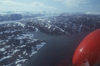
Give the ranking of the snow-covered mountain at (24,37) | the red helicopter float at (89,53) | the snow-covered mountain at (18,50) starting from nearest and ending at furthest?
the red helicopter float at (89,53) → the snow-covered mountain at (18,50) → the snow-covered mountain at (24,37)

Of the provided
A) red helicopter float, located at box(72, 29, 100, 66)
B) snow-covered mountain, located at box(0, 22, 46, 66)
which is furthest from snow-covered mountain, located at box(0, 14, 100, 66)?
red helicopter float, located at box(72, 29, 100, 66)

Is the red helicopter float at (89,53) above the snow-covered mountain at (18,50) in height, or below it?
above

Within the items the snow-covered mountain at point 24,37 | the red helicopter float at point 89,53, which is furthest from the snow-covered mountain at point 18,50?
the red helicopter float at point 89,53

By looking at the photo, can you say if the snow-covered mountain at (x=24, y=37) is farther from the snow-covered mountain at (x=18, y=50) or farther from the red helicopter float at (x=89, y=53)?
the red helicopter float at (x=89, y=53)

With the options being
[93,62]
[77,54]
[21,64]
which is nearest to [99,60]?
[93,62]

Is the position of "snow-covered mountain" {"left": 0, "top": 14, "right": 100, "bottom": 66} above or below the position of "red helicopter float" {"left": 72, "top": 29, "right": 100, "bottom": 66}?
below

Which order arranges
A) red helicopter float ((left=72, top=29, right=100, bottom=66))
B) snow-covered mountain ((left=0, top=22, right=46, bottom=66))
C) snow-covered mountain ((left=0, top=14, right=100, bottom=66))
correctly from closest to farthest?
1. red helicopter float ((left=72, top=29, right=100, bottom=66))
2. snow-covered mountain ((left=0, top=22, right=46, bottom=66))
3. snow-covered mountain ((left=0, top=14, right=100, bottom=66))

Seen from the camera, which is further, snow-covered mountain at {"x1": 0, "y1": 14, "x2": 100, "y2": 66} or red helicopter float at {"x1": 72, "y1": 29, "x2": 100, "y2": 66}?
snow-covered mountain at {"x1": 0, "y1": 14, "x2": 100, "y2": 66}

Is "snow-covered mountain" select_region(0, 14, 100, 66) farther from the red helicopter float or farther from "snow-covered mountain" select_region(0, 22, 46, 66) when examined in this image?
the red helicopter float

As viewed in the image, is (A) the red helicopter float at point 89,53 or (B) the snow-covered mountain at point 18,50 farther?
(B) the snow-covered mountain at point 18,50

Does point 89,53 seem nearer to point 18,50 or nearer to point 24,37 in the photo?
point 18,50

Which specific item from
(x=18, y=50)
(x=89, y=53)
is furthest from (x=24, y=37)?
(x=89, y=53)
